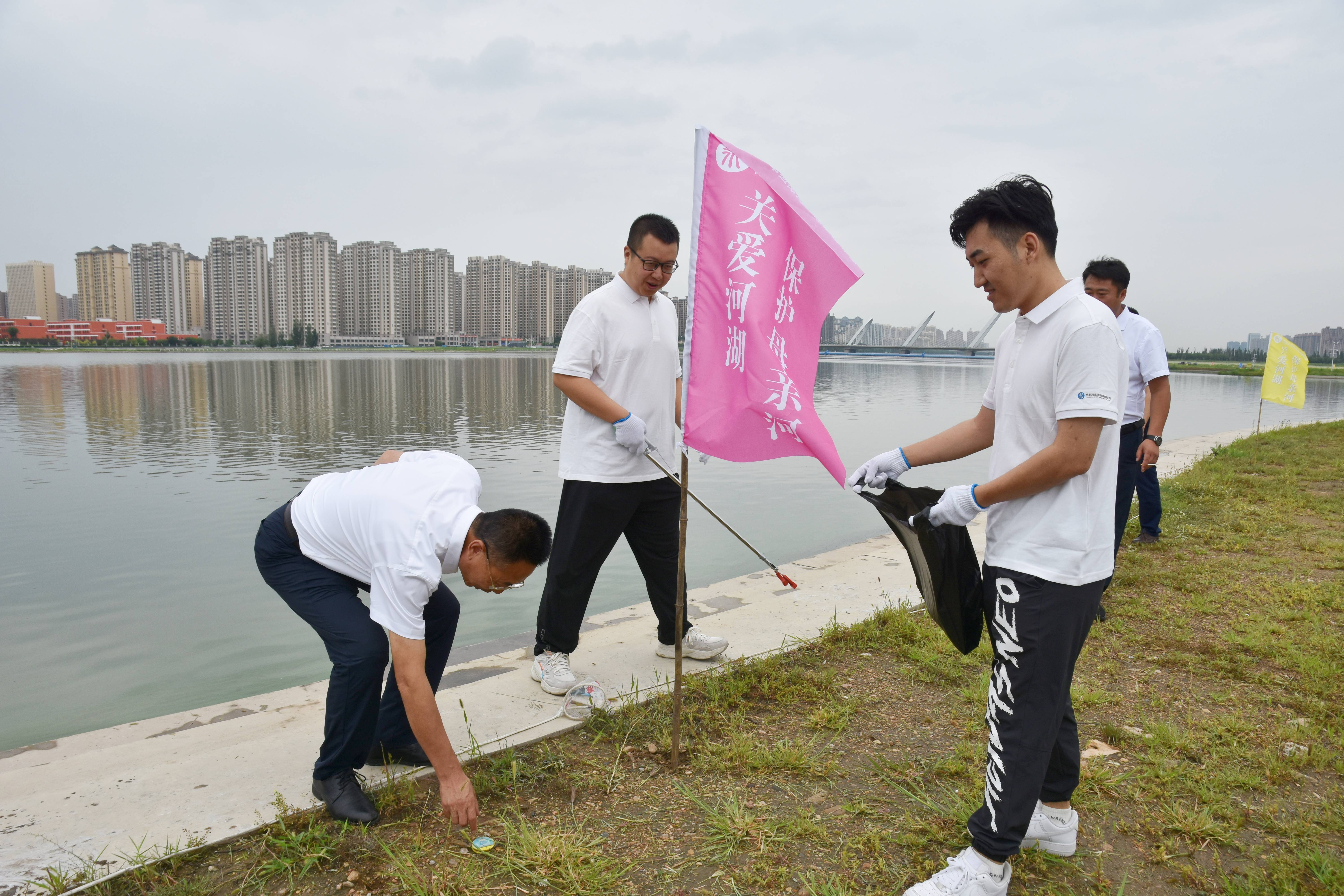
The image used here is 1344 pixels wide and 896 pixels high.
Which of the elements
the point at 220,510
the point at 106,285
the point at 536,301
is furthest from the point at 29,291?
the point at 220,510

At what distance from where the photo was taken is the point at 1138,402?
4.60 m

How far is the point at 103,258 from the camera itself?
10275 centimetres

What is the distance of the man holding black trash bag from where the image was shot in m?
1.82

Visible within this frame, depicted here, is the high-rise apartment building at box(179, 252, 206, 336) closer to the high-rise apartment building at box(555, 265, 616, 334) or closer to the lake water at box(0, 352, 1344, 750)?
the high-rise apartment building at box(555, 265, 616, 334)

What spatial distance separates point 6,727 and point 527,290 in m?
104

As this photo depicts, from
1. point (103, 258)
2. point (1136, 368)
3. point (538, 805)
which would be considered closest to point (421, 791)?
point (538, 805)

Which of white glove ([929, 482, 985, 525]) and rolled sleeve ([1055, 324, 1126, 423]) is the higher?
rolled sleeve ([1055, 324, 1126, 423])

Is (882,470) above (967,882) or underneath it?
above

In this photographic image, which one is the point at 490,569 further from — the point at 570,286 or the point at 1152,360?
the point at 570,286

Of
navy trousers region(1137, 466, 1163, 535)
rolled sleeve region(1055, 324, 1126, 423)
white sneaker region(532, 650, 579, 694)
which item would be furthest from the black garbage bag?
navy trousers region(1137, 466, 1163, 535)

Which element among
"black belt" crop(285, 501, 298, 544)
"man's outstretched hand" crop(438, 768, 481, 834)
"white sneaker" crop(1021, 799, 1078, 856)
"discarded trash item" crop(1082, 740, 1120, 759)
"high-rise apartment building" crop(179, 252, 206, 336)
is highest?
"high-rise apartment building" crop(179, 252, 206, 336)

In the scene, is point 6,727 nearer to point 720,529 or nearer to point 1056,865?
point 1056,865

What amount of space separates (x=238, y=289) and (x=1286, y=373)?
4472 inches

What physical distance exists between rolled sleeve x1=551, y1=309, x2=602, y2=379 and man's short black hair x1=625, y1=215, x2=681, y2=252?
1.19 feet
